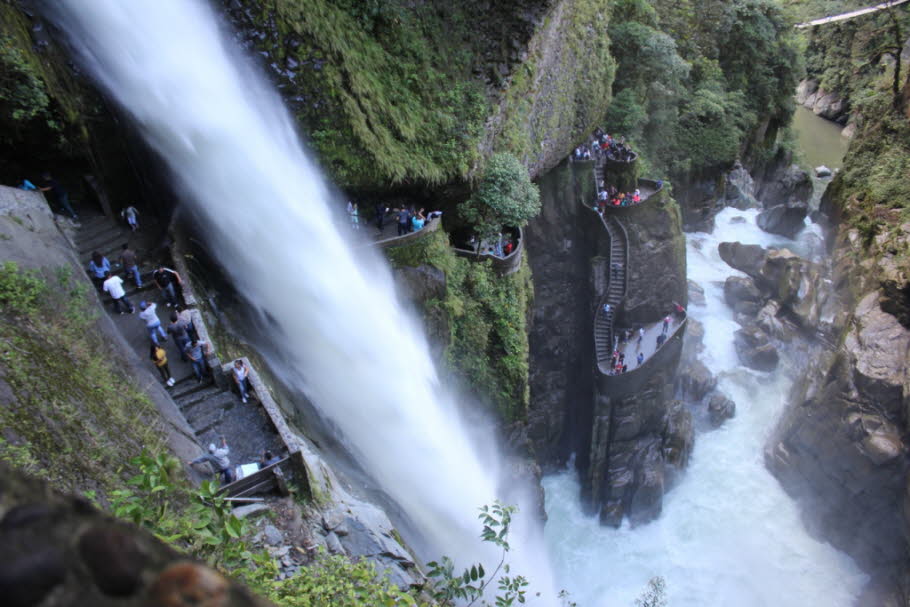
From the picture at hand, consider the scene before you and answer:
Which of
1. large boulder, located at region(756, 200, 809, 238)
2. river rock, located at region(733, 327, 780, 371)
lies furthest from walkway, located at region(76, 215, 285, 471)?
large boulder, located at region(756, 200, 809, 238)

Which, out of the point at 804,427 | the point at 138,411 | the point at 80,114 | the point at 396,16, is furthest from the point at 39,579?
the point at 804,427

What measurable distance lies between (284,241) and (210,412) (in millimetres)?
4851

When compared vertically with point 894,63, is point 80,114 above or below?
above

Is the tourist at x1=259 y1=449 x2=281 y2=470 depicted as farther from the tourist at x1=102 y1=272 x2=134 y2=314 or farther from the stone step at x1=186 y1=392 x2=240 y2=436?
the tourist at x1=102 y1=272 x2=134 y2=314

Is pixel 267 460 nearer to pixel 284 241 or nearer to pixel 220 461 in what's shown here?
pixel 220 461

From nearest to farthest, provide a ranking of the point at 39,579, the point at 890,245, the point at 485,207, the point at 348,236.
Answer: the point at 39,579 < the point at 348,236 < the point at 485,207 < the point at 890,245

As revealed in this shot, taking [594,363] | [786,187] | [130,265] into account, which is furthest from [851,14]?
[130,265]

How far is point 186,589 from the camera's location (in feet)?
5.15

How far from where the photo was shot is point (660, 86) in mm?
29047

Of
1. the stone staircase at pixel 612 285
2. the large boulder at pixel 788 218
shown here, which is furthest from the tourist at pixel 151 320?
the large boulder at pixel 788 218

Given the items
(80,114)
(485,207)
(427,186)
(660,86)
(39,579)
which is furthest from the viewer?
(660,86)

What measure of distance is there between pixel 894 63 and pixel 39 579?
42677mm

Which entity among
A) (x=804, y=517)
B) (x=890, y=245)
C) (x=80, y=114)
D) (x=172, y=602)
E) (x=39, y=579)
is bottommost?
(x=804, y=517)

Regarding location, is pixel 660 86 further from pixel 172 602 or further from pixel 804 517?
pixel 172 602
